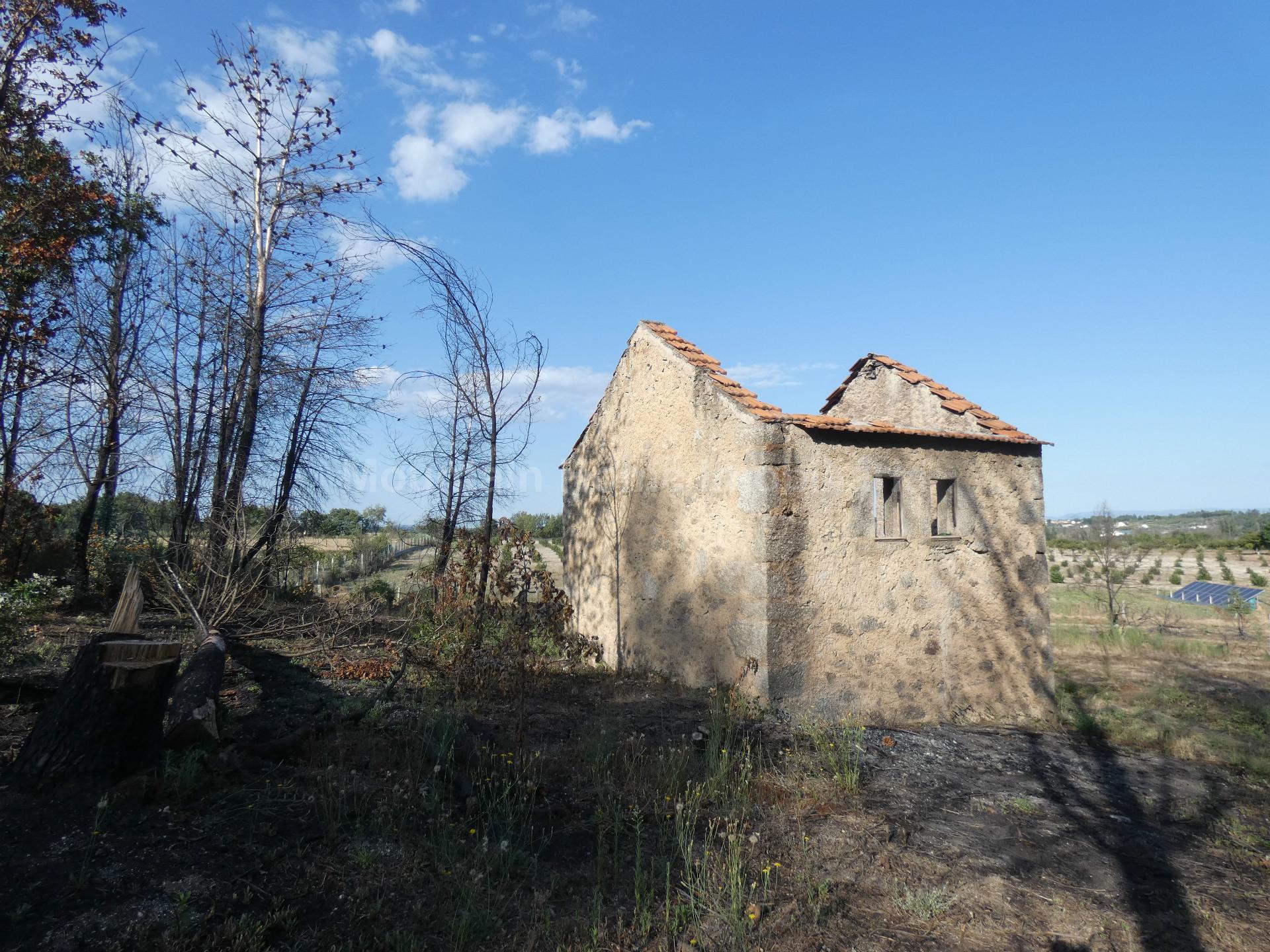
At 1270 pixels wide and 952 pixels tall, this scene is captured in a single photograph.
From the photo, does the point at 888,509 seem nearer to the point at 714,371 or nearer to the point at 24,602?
the point at 714,371

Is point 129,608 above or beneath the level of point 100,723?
above

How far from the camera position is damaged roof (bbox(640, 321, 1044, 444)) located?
7.55 metres

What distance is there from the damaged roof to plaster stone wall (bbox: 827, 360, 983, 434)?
6 centimetres

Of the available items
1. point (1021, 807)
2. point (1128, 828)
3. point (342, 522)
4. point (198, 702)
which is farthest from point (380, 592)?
point (1128, 828)

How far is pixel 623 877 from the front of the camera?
12.5 ft

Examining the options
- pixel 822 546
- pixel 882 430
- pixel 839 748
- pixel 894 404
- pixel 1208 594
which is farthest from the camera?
pixel 1208 594

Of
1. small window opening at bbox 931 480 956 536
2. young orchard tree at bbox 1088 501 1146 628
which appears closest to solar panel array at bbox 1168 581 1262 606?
young orchard tree at bbox 1088 501 1146 628

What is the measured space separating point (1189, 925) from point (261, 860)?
4941 mm

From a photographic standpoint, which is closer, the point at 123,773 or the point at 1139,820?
the point at 123,773

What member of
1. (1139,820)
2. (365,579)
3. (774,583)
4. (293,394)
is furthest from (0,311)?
(1139,820)

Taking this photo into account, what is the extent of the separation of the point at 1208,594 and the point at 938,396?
24341 mm

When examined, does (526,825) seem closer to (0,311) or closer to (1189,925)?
(1189,925)

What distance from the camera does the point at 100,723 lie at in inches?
161

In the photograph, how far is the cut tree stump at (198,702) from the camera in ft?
Result: 15.3
